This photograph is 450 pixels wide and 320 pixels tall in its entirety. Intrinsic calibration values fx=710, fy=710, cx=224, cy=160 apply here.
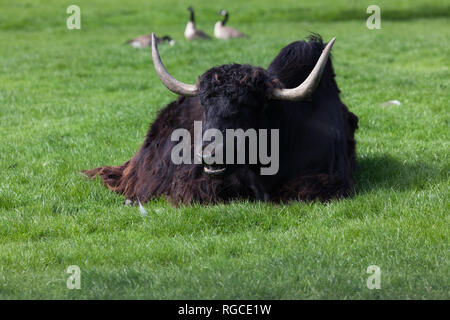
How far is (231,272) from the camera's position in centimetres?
449

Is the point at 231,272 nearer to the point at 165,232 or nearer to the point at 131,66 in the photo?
the point at 165,232

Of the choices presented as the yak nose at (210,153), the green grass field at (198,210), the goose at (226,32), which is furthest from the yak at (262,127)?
the goose at (226,32)

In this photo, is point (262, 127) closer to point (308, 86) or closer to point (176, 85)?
point (308, 86)

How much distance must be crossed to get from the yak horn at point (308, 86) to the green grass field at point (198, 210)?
0.90 m

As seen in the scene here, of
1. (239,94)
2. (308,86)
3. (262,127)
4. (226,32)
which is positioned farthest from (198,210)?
(226,32)

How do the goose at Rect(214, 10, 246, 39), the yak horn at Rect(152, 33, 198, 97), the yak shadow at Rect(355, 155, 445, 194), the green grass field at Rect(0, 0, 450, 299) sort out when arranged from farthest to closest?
the goose at Rect(214, 10, 246, 39)
the yak shadow at Rect(355, 155, 445, 194)
the yak horn at Rect(152, 33, 198, 97)
the green grass field at Rect(0, 0, 450, 299)

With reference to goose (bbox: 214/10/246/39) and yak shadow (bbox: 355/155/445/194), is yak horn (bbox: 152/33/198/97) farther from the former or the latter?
goose (bbox: 214/10/246/39)

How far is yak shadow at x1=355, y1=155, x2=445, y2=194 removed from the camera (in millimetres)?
6359

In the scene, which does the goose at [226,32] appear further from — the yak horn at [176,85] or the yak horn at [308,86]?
the yak horn at [308,86]

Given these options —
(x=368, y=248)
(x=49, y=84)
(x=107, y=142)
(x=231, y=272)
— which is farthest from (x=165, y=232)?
(x=49, y=84)

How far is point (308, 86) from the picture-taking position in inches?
Result: 227

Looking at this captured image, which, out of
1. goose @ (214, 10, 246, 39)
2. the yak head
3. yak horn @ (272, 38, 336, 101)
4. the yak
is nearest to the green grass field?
the yak

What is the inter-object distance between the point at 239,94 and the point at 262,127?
41 centimetres

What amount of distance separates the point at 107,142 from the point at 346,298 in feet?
16.8
